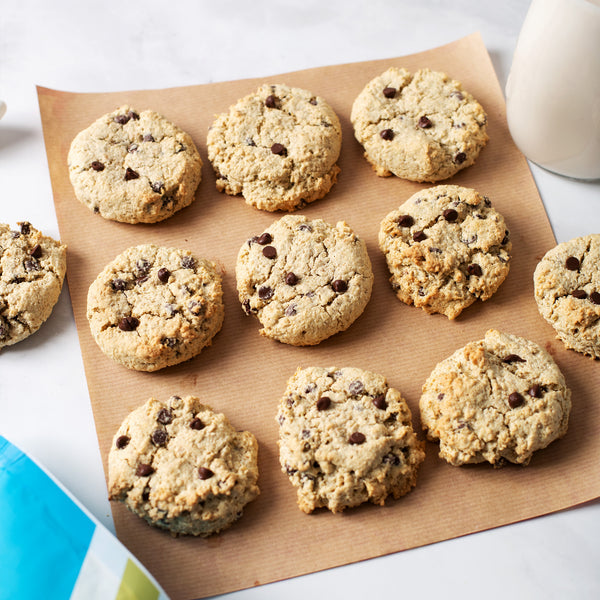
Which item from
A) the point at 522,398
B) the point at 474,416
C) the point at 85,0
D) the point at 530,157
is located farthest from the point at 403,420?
the point at 85,0

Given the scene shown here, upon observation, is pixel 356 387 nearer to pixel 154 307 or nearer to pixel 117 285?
pixel 154 307

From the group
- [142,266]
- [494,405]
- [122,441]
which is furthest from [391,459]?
[142,266]

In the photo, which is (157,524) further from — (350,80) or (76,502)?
(350,80)

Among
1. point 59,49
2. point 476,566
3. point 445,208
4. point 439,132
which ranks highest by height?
point 59,49

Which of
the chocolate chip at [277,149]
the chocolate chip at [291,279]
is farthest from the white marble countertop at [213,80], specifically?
the chocolate chip at [291,279]

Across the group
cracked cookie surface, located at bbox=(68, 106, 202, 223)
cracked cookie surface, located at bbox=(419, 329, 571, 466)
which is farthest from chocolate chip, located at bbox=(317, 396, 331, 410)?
cracked cookie surface, located at bbox=(68, 106, 202, 223)

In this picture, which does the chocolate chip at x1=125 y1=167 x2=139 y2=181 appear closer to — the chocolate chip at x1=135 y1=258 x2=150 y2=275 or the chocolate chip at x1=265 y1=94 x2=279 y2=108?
the chocolate chip at x1=135 y1=258 x2=150 y2=275
